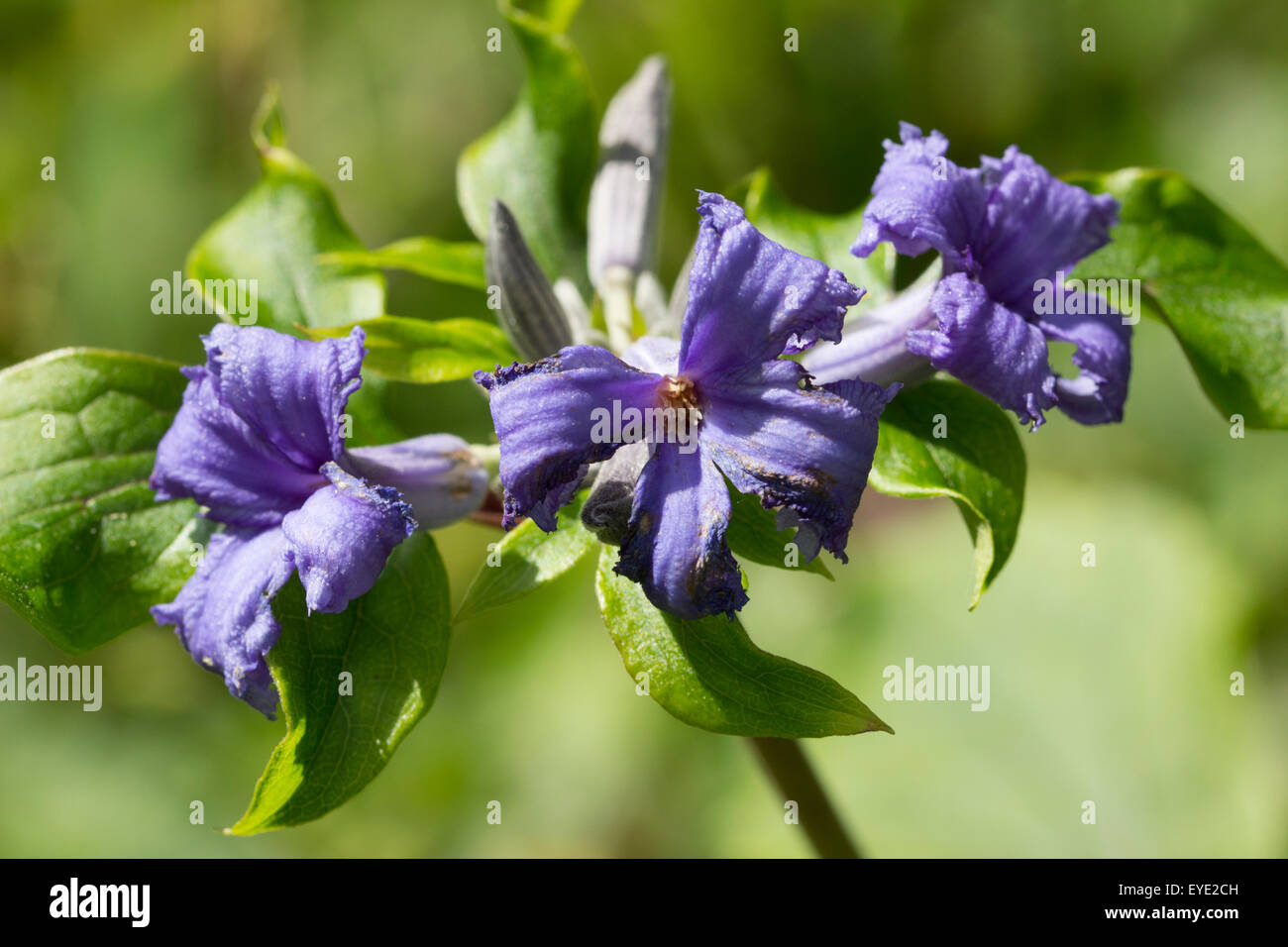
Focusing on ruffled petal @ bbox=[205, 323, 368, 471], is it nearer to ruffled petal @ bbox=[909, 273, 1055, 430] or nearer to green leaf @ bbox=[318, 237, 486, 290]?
green leaf @ bbox=[318, 237, 486, 290]

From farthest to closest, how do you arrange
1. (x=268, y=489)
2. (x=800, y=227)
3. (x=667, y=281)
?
(x=667, y=281) < (x=800, y=227) < (x=268, y=489)

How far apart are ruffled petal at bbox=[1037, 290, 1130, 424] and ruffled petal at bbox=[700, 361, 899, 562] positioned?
604 millimetres

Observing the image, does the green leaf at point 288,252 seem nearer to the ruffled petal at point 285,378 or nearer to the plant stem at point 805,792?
the ruffled petal at point 285,378

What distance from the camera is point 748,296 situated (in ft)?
5.74

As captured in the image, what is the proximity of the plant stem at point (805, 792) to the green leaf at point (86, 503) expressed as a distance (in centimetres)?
144

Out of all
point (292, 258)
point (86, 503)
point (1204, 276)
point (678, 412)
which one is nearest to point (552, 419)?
point (678, 412)

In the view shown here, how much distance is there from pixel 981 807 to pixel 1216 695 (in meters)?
1.12

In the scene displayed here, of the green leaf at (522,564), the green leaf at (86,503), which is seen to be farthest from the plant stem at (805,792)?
the green leaf at (86,503)

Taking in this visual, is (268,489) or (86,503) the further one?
(86,503)

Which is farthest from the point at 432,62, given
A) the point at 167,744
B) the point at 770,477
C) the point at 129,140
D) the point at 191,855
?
the point at 770,477

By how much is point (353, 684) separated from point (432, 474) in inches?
17.2

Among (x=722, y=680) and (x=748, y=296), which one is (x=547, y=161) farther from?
(x=722, y=680)

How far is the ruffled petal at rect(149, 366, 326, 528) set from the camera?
6.64 feet

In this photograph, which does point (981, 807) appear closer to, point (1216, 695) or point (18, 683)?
point (1216, 695)
